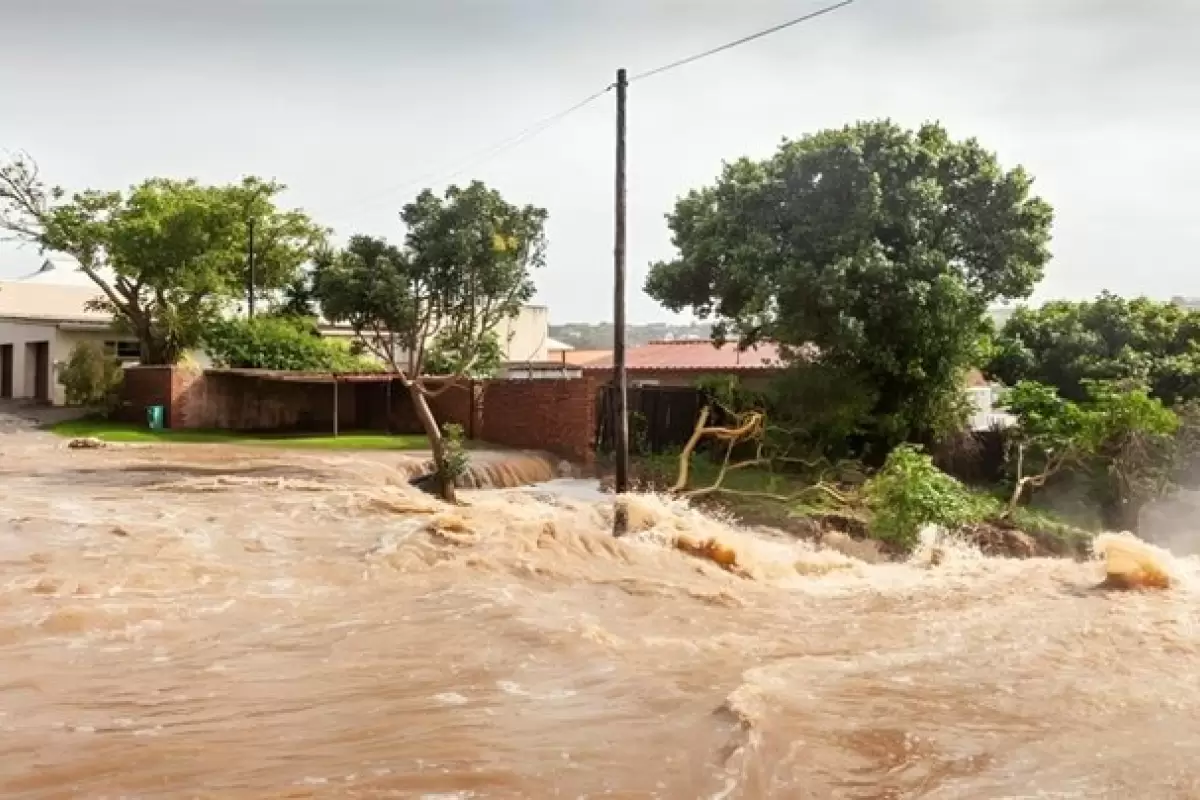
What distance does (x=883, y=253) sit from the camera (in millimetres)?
17594

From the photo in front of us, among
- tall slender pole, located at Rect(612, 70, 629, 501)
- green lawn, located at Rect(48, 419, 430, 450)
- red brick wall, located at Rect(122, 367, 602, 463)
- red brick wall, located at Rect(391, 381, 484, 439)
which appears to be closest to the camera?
tall slender pole, located at Rect(612, 70, 629, 501)

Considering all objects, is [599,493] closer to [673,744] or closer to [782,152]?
[782,152]

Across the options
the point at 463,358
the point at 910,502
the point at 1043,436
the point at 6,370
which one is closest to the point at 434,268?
the point at 463,358

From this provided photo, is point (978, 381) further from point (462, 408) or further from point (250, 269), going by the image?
point (250, 269)

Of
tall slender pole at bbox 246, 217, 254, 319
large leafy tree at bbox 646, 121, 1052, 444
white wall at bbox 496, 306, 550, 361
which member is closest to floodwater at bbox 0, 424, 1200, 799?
large leafy tree at bbox 646, 121, 1052, 444

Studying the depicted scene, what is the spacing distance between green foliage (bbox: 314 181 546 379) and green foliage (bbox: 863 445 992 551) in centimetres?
689

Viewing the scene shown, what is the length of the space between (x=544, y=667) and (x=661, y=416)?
14.2m

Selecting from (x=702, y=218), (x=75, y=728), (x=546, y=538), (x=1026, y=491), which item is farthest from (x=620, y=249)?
(x=75, y=728)

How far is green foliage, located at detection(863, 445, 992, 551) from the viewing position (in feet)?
48.9

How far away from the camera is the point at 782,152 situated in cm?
1914

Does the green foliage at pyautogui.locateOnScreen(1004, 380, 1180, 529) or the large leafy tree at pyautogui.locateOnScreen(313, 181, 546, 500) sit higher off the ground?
the large leafy tree at pyautogui.locateOnScreen(313, 181, 546, 500)

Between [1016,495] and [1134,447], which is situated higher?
[1134,447]

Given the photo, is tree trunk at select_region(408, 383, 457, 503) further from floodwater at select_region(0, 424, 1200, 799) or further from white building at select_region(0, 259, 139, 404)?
white building at select_region(0, 259, 139, 404)

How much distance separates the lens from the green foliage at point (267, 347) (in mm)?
25547
